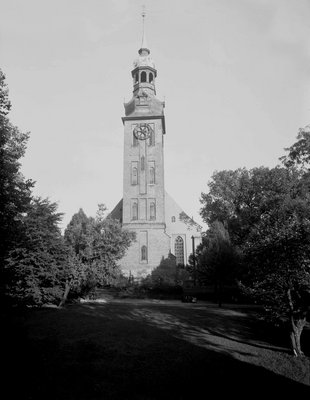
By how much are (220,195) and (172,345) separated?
24.7 meters

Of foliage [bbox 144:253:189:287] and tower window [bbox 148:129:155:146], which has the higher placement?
tower window [bbox 148:129:155:146]

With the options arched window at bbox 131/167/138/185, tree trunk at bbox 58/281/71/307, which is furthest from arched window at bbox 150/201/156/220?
tree trunk at bbox 58/281/71/307

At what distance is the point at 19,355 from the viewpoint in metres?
11.0

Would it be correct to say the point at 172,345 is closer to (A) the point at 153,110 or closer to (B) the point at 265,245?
(B) the point at 265,245

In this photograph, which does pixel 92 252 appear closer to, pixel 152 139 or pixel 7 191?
pixel 7 191

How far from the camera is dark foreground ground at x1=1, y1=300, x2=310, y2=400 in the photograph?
364 inches

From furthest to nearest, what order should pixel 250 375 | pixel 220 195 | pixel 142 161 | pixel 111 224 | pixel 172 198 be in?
pixel 172 198, pixel 142 161, pixel 220 195, pixel 111 224, pixel 250 375

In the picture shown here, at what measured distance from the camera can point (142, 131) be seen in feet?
135

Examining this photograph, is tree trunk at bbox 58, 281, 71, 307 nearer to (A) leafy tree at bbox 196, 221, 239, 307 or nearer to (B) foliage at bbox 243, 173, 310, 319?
(A) leafy tree at bbox 196, 221, 239, 307

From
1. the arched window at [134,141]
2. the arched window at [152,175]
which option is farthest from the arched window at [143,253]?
the arched window at [134,141]

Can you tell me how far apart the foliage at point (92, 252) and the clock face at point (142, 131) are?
15038 mm

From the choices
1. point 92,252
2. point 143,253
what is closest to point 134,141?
point 143,253

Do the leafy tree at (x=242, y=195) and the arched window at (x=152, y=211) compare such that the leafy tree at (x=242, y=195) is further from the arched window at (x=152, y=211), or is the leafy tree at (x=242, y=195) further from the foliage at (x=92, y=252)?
the foliage at (x=92, y=252)

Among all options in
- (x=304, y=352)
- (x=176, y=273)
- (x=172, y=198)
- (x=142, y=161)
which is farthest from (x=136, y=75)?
(x=304, y=352)
